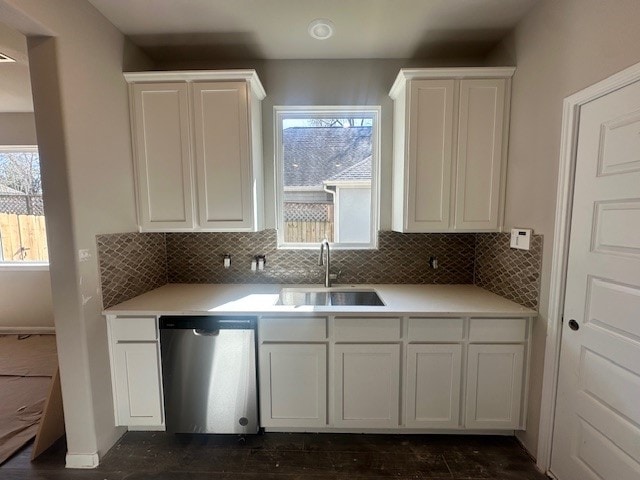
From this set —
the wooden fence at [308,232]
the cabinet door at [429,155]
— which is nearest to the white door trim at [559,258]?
the cabinet door at [429,155]

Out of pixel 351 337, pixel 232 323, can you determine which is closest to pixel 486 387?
pixel 351 337

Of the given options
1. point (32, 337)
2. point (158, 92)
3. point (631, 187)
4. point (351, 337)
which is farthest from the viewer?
point (32, 337)

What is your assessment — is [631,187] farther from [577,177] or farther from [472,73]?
[472,73]

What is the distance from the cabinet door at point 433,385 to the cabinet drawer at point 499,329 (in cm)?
15

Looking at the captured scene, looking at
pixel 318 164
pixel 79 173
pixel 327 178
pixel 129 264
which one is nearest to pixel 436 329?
pixel 327 178

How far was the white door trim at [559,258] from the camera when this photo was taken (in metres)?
1.36

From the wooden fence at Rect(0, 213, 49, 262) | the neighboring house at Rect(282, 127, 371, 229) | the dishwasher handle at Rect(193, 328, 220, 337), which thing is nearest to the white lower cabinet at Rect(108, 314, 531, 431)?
the dishwasher handle at Rect(193, 328, 220, 337)

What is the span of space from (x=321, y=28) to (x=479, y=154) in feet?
4.50

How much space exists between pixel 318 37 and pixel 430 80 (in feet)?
2.74

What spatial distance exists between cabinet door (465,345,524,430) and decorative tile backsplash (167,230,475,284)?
72 centimetres

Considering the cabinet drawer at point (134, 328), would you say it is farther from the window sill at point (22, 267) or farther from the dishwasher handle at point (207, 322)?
the window sill at point (22, 267)

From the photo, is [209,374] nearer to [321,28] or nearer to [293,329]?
[293,329]

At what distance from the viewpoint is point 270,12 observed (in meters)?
1.68

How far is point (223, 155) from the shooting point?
1929 millimetres
